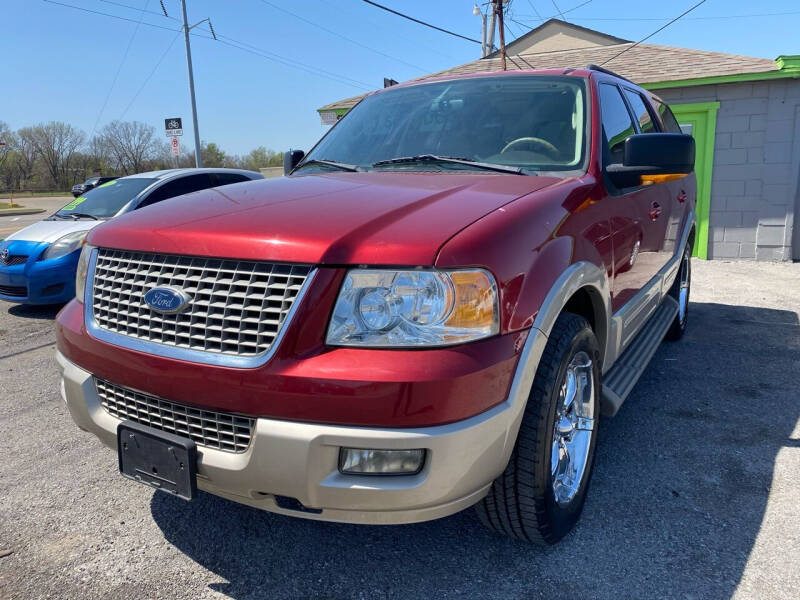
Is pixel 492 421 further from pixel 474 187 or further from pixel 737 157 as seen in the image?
pixel 737 157

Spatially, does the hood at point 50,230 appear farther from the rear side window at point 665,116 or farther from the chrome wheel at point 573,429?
the chrome wheel at point 573,429

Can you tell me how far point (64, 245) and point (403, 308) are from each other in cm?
624

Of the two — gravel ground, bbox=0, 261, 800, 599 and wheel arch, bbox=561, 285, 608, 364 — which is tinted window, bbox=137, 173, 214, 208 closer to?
gravel ground, bbox=0, 261, 800, 599

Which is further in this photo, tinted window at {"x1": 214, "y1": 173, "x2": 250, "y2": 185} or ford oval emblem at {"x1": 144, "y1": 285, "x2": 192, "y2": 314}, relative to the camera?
tinted window at {"x1": 214, "y1": 173, "x2": 250, "y2": 185}

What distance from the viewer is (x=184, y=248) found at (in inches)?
78.0

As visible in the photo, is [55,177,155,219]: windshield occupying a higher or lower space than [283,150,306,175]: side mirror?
lower

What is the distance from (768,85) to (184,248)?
10.2 metres

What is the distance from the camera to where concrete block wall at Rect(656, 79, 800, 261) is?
9.34 meters

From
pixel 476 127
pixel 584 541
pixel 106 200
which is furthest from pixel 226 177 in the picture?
pixel 584 541

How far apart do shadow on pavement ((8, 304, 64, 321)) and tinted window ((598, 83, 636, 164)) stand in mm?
6021

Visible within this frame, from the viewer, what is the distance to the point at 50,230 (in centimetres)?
702

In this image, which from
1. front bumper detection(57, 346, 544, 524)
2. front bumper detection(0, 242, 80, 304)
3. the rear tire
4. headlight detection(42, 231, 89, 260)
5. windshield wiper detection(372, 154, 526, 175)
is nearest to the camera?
front bumper detection(57, 346, 544, 524)

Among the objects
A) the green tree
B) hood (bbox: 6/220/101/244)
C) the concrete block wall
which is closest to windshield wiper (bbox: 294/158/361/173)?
hood (bbox: 6/220/101/244)

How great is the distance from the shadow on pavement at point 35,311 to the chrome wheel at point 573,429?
6.03m
